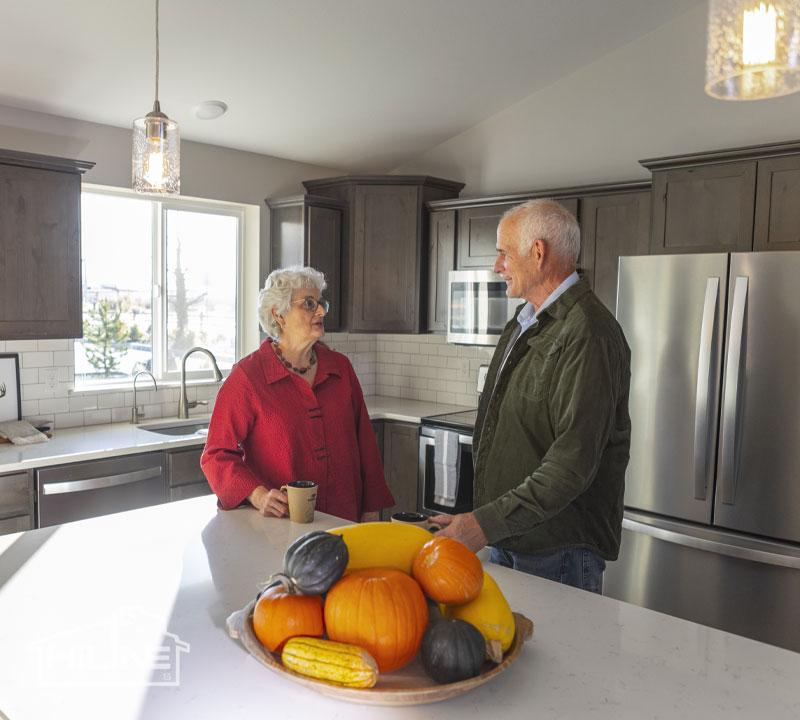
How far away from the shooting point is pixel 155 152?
2031 millimetres

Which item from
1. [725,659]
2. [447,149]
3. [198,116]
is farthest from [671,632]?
[447,149]

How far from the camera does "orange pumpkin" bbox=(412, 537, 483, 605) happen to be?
1058 millimetres

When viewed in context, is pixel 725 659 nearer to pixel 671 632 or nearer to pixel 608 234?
pixel 671 632

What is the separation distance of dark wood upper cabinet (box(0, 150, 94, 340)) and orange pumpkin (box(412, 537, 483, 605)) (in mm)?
2870

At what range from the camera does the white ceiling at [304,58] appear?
307cm

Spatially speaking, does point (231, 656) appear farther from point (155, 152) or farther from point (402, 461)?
point (402, 461)

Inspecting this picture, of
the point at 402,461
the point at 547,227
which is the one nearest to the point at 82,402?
the point at 402,461

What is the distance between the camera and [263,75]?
3.63 m

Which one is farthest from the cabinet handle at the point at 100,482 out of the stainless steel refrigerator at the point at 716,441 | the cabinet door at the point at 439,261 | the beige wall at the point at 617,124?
the beige wall at the point at 617,124

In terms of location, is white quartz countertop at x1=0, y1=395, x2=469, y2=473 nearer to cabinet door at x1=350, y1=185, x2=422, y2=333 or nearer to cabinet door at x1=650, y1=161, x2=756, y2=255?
cabinet door at x1=350, y1=185, x2=422, y2=333

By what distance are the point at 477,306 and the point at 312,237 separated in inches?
44.0

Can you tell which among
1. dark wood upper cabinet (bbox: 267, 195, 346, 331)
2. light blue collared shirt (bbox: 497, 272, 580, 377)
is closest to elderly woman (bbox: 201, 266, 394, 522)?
light blue collared shirt (bbox: 497, 272, 580, 377)

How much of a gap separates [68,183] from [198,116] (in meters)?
0.82

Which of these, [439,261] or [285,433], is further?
[439,261]
